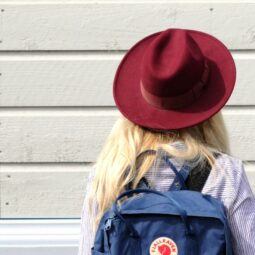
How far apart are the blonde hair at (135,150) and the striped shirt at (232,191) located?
0.03 meters

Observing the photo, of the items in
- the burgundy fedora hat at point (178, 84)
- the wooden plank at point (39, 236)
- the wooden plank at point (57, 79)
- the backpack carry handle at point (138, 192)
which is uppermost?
the burgundy fedora hat at point (178, 84)

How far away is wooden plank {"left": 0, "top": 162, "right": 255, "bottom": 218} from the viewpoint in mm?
3576

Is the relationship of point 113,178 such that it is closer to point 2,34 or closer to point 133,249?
point 133,249

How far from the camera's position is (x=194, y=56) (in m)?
2.29

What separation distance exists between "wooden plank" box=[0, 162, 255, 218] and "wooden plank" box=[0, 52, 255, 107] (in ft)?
1.09

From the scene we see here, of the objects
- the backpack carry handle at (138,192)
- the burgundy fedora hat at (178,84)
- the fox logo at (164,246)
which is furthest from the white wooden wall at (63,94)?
the fox logo at (164,246)

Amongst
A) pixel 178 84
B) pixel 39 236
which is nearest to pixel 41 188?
pixel 39 236

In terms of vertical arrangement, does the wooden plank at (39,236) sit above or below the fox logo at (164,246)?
below

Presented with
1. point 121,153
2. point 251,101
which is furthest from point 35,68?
point 121,153

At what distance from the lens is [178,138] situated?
2.36 metres

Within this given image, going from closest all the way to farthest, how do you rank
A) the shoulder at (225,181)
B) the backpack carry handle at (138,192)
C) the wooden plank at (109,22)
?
the backpack carry handle at (138,192), the shoulder at (225,181), the wooden plank at (109,22)

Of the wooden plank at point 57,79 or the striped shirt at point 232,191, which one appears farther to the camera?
the wooden plank at point 57,79

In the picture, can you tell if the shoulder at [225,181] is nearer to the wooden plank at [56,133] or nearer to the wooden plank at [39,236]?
the wooden plank at [56,133]

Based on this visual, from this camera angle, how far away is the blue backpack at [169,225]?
2131 mm
